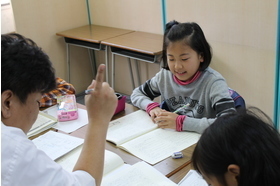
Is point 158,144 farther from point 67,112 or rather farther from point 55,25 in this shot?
point 55,25

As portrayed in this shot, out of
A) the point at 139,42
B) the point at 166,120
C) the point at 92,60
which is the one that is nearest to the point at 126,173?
the point at 166,120

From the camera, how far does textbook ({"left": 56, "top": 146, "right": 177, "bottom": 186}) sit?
1291mm

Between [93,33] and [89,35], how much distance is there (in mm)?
93

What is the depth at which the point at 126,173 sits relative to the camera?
4.43 feet

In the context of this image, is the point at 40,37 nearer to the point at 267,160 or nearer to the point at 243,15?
the point at 243,15

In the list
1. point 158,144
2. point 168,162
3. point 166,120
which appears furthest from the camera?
point 166,120

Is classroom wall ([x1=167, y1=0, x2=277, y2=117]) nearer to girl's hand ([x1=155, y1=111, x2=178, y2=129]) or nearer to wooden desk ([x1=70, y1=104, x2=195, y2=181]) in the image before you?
girl's hand ([x1=155, y1=111, x2=178, y2=129])

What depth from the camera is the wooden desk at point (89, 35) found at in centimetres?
370

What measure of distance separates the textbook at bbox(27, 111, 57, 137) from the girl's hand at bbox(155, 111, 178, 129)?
553 mm

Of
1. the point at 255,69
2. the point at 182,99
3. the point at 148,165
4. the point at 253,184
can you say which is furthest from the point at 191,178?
the point at 255,69

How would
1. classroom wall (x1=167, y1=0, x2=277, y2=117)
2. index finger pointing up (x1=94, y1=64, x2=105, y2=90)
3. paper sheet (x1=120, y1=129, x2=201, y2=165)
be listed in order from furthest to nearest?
classroom wall (x1=167, y1=0, x2=277, y2=117) < paper sheet (x1=120, y1=129, x2=201, y2=165) < index finger pointing up (x1=94, y1=64, x2=105, y2=90)

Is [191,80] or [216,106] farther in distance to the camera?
[191,80]

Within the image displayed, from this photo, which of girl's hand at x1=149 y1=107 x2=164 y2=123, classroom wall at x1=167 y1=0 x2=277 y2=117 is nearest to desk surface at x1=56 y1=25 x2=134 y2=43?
classroom wall at x1=167 y1=0 x2=277 y2=117

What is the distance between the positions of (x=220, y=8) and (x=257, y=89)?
29.1 inches
